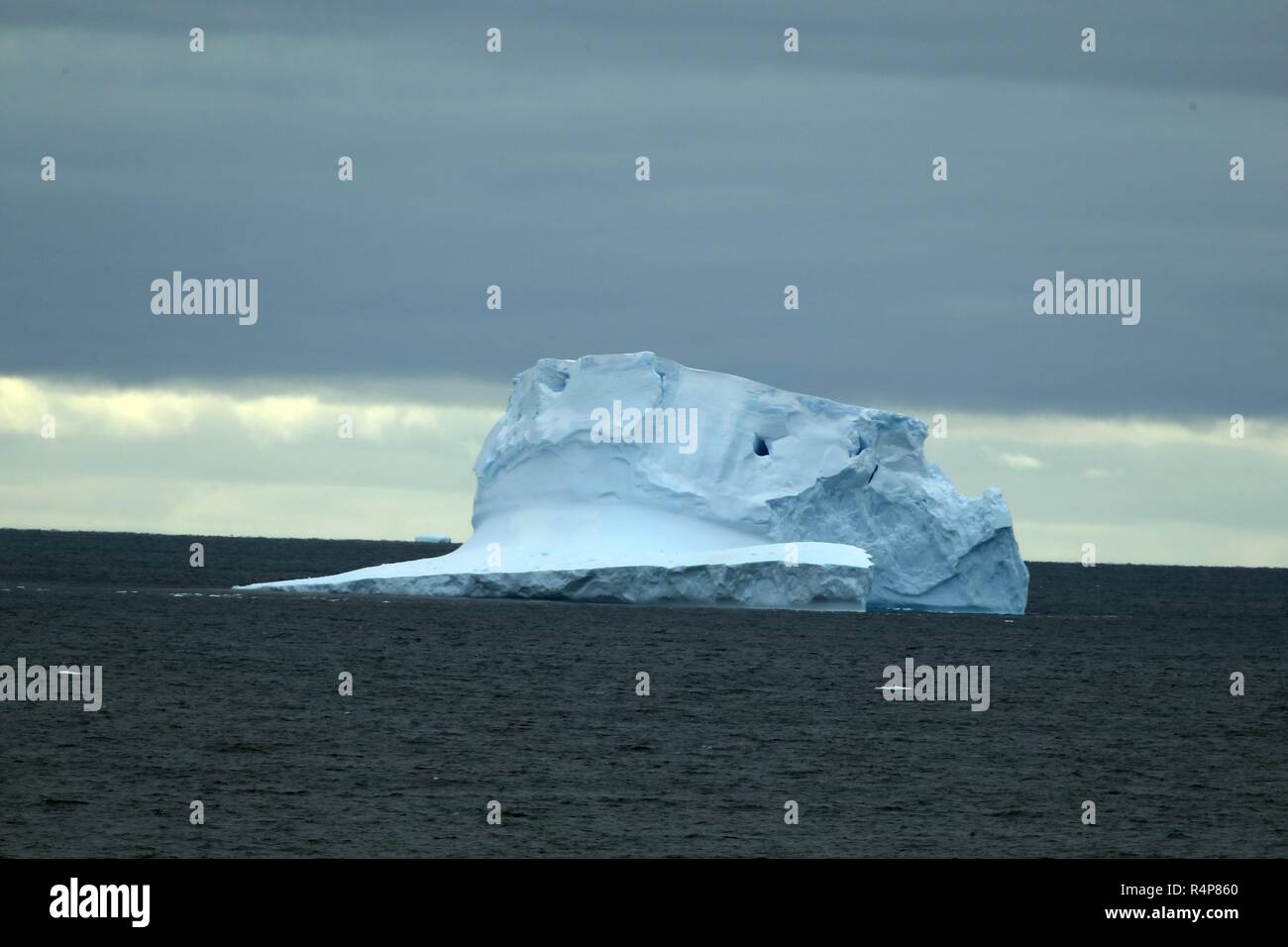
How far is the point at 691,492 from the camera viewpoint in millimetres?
42812

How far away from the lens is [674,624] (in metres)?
50.3

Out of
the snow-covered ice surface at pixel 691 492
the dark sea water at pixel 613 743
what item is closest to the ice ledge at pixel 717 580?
the snow-covered ice surface at pixel 691 492

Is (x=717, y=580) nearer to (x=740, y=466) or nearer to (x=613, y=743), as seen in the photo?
(x=740, y=466)

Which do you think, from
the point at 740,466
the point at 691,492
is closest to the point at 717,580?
the point at 691,492

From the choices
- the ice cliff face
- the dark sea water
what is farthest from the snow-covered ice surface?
the dark sea water

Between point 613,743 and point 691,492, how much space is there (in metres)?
17.4

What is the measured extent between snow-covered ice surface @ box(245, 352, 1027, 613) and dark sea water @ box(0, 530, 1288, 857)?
1.68 m

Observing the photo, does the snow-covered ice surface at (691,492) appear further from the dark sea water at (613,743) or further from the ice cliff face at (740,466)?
the dark sea water at (613,743)

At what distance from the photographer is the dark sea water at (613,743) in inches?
748

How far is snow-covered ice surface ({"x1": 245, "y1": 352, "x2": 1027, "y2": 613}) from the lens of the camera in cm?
4244
